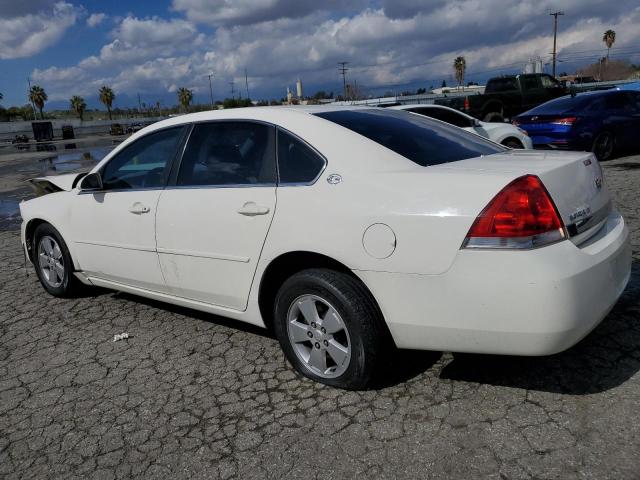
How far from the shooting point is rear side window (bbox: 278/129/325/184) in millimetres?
3012

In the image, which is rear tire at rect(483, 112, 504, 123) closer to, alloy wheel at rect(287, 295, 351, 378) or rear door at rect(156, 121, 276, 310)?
rear door at rect(156, 121, 276, 310)

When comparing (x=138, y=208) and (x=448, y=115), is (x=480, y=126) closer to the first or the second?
(x=448, y=115)

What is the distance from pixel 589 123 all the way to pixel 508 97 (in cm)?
829

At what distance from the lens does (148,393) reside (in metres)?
3.23

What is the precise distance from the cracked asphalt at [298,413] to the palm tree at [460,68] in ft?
284

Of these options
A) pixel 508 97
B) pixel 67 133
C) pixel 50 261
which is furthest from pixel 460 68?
pixel 50 261

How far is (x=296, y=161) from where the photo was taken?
3.11m

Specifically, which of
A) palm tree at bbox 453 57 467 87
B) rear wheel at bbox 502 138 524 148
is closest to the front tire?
rear wheel at bbox 502 138 524 148

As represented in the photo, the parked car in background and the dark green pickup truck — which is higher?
the dark green pickup truck

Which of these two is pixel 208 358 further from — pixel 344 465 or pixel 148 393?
pixel 344 465

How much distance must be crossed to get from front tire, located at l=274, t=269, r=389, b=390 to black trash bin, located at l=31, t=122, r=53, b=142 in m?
56.5

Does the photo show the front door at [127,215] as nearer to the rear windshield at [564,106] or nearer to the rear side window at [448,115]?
the rear side window at [448,115]

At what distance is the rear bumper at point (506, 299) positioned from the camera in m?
2.37

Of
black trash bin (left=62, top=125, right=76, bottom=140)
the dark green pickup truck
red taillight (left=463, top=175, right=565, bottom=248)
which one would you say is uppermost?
black trash bin (left=62, top=125, right=76, bottom=140)
